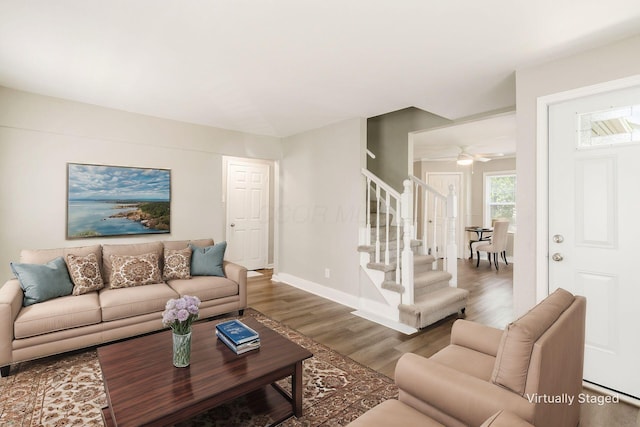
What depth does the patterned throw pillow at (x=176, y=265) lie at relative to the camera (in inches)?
137

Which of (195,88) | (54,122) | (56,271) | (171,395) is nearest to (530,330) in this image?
(171,395)

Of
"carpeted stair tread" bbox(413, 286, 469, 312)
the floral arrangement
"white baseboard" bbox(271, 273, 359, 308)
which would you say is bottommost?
"white baseboard" bbox(271, 273, 359, 308)

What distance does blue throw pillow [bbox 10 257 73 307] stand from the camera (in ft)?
8.66

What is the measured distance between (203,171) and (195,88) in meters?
1.57

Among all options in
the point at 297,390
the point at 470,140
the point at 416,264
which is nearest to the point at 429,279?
the point at 416,264

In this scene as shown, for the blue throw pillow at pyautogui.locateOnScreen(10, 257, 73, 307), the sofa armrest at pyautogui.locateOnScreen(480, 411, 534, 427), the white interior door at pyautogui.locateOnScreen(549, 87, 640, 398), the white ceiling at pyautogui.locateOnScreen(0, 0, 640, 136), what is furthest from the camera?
the blue throw pillow at pyautogui.locateOnScreen(10, 257, 73, 307)

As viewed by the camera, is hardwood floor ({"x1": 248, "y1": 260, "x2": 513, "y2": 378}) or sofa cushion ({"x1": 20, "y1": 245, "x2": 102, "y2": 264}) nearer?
hardwood floor ({"x1": 248, "y1": 260, "x2": 513, "y2": 378})

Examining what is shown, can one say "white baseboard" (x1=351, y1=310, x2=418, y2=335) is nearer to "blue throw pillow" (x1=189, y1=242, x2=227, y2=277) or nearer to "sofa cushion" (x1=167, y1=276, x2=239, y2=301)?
"sofa cushion" (x1=167, y1=276, x2=239, y2=301)

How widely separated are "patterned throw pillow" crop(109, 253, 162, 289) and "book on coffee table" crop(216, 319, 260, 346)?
1454 mm

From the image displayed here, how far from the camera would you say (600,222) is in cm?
227

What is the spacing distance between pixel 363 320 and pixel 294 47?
9.13 feet

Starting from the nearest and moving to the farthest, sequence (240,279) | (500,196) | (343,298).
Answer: (240,279)
(343,298)
(500,196)

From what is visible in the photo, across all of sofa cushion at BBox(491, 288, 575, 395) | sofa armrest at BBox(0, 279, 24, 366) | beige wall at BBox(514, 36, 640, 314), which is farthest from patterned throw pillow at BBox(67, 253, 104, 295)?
beige wall at BBox(514, 36, 640, 314)

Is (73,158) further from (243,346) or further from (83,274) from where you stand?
(243,346)
